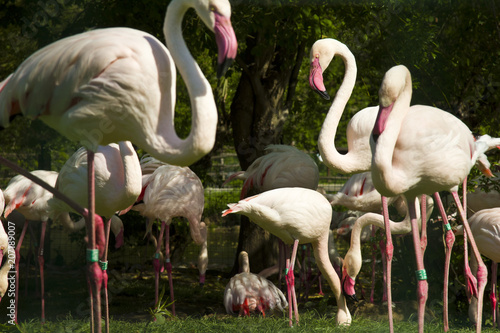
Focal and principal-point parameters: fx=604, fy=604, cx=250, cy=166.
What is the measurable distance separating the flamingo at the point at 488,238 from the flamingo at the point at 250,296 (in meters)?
1.65

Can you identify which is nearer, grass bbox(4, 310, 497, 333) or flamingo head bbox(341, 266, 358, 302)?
grass bbox(4, 310, 497, 333)

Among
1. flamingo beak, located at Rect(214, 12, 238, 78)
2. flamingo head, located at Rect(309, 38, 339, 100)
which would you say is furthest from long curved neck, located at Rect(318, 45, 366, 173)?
flamingo beak, located at Rect(214, 12, 238, 78)

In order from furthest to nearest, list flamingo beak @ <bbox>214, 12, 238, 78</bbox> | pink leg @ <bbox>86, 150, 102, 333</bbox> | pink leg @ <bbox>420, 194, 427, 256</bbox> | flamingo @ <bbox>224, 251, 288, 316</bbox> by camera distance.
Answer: flamingo @ <bbox>224, 251, 288, 316</bbox> < pink leg @ <bbox>420, 194, 427, 256</bbox> < pink leg @ <bbox>86, 150, 102, 333</bbox> < flamingo beak @ <bbox>214, 12, 238, 78</bbox>

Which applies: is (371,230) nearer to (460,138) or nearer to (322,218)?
(322,218)

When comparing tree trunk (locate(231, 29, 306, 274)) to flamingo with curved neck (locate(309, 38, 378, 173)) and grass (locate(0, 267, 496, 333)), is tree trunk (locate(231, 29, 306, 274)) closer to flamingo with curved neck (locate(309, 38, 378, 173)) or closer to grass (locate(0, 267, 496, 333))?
grass (locate(0, 267, 496, 333))

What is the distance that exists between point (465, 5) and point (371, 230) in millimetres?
2456

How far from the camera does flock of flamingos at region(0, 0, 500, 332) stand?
311cm

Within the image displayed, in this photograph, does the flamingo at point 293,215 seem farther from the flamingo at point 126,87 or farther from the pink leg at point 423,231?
the flamingo at point 126,87

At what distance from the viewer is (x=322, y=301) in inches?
226

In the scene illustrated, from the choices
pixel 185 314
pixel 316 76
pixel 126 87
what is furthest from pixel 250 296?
pixel 126 87

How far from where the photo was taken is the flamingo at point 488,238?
4.76m

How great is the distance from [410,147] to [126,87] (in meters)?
1.77

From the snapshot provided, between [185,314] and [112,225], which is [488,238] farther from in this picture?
[112,225]

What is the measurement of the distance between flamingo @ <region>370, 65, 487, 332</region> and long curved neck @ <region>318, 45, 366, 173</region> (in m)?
0.73
